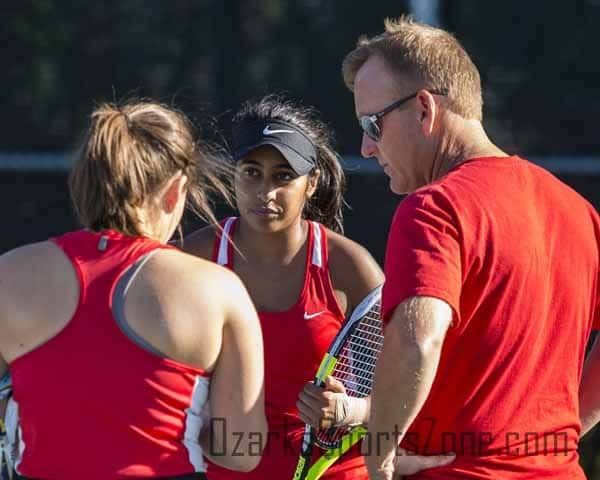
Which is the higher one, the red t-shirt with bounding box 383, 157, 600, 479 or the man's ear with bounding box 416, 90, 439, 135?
the man's ear with bounding box 416, 90, 439, 135

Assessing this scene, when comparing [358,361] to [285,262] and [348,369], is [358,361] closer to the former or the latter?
[348,369]

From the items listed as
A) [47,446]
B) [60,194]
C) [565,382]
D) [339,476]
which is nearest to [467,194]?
[565,382]

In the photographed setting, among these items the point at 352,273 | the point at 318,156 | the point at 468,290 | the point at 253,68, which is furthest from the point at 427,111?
the point at 253,68

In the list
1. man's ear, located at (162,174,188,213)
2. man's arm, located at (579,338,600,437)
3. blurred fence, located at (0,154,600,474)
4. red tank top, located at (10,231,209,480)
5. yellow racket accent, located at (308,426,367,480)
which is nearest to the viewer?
red tank top, located at (10,231,209,480)

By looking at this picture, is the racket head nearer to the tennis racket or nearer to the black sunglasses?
the tennis racket

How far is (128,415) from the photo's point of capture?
2.28 metres

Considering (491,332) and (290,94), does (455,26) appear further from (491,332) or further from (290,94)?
(491,332)

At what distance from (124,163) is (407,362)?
65 centimetres

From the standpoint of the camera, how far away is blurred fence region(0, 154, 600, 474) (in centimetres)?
634

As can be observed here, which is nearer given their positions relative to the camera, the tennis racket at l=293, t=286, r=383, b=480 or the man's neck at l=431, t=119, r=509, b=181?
the man's neck at l=431, t=119, r=509, b=181

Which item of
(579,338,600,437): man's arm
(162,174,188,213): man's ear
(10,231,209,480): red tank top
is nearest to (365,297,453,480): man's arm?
(10,231,209,480): red tank top

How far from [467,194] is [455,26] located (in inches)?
169

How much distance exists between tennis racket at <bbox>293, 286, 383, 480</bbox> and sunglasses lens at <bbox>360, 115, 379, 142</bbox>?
57 centimetres

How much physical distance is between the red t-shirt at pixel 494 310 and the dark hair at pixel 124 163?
1.50 feet
